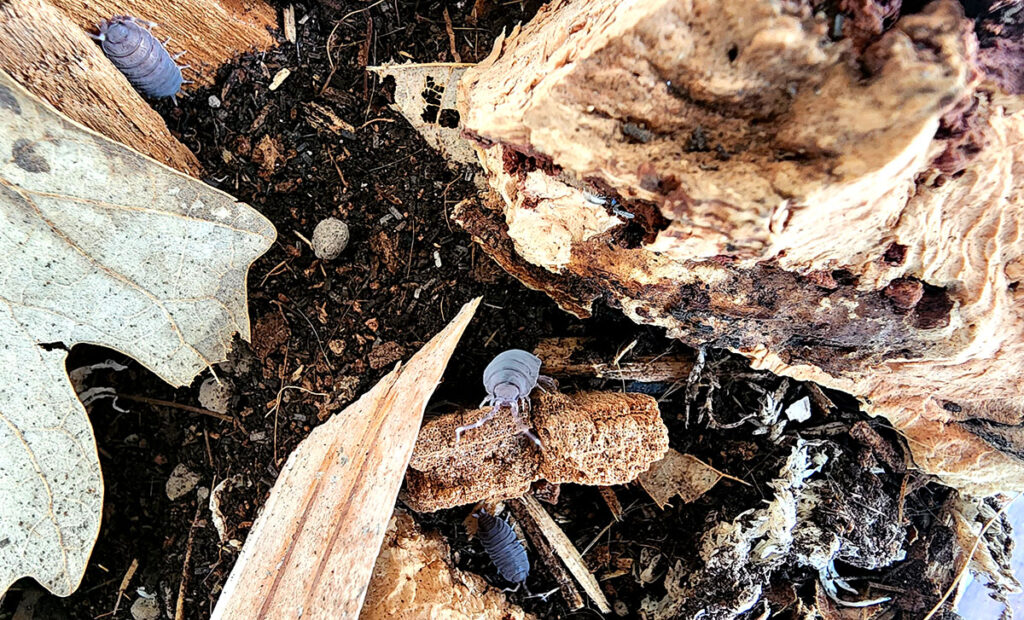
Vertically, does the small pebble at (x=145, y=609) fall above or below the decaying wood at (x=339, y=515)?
below

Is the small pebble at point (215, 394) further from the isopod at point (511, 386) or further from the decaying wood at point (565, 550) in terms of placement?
the decaying wood at point (565, 550)

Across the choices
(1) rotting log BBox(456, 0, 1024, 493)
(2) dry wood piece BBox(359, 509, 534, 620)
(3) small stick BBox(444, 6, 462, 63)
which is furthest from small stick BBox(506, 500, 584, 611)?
(3) small stick BBox(444, 6, 462, 63)

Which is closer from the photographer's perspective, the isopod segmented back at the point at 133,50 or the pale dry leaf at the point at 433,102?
the isopod segmented back at the point at 133,50

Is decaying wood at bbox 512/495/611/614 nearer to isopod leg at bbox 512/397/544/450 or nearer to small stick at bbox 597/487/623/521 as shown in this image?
small stick at bbox 597/487/623/521

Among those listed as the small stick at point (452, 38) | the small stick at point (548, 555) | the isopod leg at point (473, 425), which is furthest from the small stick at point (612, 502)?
the small stick at point (452, 38)

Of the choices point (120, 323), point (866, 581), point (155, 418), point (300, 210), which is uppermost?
point (866, 581)

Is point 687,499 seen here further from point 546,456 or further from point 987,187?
point 987,187

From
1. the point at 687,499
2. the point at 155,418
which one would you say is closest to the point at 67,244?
the point at 155,418
